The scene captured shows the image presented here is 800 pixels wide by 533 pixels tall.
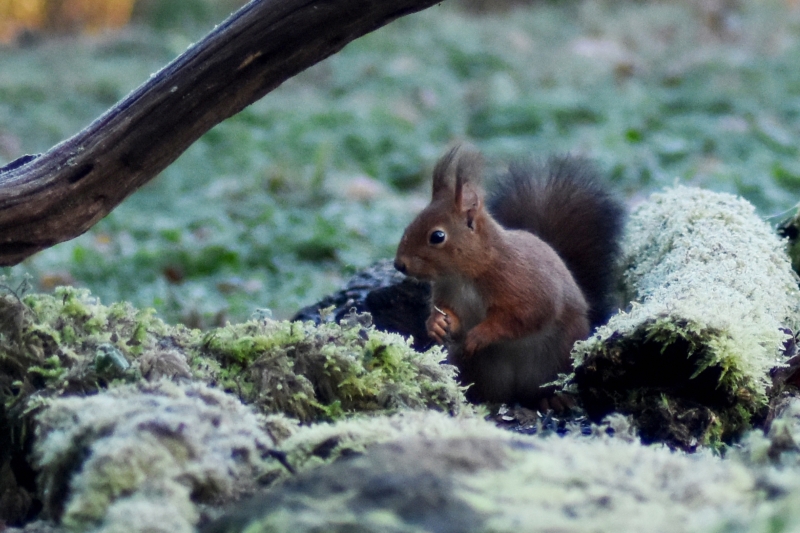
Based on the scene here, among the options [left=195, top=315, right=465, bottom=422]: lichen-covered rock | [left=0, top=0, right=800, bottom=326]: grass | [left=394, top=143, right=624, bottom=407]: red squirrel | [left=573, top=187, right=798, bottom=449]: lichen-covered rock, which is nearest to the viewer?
[left=195, top=315, right=465, bottom=422]: lichen-covered rock

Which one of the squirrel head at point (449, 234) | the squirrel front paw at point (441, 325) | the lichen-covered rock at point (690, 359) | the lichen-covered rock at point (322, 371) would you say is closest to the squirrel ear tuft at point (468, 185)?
the squirrel head at point (449, 234)

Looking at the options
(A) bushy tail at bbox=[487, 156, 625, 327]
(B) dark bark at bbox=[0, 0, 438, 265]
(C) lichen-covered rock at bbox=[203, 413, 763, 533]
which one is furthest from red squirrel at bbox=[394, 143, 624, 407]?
(C) lichen-covered rock at bbox=[203, 413, 763, 533]

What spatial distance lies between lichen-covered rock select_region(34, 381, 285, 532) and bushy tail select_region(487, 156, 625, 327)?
2.28 m

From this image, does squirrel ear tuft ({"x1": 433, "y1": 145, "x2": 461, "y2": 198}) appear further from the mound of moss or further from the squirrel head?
the mound of moss

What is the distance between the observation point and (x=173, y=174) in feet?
28.7

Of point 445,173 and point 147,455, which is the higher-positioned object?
point 445,173

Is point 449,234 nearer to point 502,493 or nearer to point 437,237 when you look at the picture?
point 437,237

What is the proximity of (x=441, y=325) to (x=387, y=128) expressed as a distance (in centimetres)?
615

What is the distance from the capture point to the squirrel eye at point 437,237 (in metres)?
3.42

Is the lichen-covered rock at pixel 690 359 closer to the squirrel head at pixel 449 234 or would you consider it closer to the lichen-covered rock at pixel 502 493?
the squirrel head at pixel 449 234

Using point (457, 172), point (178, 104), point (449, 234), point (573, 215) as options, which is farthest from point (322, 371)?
point (573, 215)

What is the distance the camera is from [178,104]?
275cm

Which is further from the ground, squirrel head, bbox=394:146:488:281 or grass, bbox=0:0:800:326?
grass, bbox=0:0:800:326

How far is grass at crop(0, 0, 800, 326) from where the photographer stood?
21.3 ft
